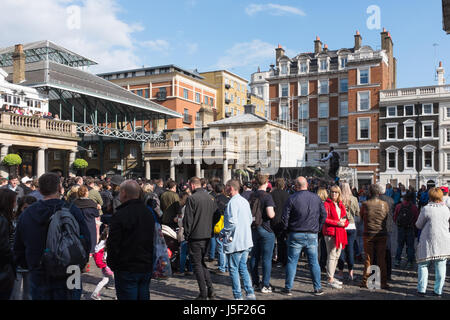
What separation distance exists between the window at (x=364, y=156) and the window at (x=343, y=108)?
9.65 metres

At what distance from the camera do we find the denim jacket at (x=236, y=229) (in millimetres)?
6785

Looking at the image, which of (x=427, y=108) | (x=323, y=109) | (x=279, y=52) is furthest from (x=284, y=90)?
(x=427, y=108)

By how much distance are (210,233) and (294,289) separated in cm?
220

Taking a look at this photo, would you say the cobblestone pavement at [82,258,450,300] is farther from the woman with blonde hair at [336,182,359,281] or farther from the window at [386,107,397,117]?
the window at [386,107,397,117]

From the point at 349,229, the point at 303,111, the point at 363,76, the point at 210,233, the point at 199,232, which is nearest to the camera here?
the point at 199,232

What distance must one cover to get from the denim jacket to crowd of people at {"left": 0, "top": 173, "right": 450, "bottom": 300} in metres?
0.02

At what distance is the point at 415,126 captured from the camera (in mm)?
48625

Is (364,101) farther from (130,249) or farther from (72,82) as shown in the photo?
(130,249)

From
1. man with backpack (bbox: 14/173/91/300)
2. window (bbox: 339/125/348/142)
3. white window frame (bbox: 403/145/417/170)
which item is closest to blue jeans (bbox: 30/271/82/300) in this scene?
man with backpack (bbox: 14/173/91/300)

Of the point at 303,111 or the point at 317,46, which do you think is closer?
the point at 303,111

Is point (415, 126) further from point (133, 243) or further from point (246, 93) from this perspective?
point (133, 243)

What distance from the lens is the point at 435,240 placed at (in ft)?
23.7

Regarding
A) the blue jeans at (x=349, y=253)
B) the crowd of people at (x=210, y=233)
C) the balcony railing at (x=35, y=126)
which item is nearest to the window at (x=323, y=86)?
the balcony railing at (x=35, y=126)
